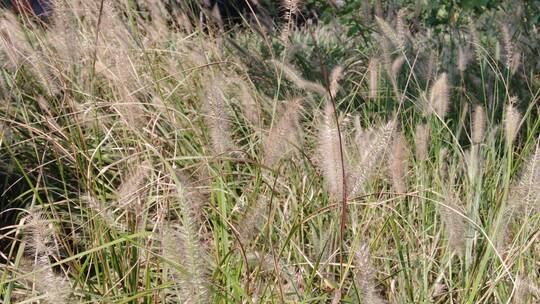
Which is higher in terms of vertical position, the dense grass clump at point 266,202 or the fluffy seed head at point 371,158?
the fluffy seed head at point 371,158

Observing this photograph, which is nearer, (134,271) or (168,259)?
(168,259)

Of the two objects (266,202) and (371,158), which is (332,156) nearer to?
(371,158)

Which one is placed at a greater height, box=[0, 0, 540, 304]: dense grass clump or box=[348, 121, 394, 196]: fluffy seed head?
box=[348, 121, 394, 196]: fluffy seed head

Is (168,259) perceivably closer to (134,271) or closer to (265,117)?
(134,271)

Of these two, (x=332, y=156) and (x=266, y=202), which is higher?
(x=332, y=156)

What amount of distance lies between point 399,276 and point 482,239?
24cm

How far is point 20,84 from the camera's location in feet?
9.02

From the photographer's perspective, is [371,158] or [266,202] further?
[266,202]

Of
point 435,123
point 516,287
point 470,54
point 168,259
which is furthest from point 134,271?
point 470,54

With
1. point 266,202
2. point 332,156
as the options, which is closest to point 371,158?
point 332,156

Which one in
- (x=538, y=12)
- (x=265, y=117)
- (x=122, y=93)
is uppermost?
(x=122, y=93)

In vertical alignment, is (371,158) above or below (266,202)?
above

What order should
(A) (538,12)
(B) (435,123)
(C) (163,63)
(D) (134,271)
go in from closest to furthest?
(D) (134,271)
(B) (435,123)
(C) (163,63)
(A) (538,12)

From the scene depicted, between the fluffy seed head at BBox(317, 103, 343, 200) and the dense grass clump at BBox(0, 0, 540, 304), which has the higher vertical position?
the fluffy seed head at BBox(317, 103, 343, 200)
